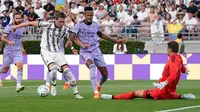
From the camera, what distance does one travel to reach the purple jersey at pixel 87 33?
62.7 feet

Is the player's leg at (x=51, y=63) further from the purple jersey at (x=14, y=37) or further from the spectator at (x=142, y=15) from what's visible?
the spectator at (x=142, y=15)

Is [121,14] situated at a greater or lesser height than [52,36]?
greater

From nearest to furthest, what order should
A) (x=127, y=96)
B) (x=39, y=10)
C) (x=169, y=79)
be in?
(x=169, y=79), (x=127, y=96), (x=39, y=10)

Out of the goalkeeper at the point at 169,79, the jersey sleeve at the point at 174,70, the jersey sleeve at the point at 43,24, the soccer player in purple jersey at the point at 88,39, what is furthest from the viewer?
the soccer player in purple jersey at the point at 88,39

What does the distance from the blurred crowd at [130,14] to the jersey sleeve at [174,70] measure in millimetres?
14830

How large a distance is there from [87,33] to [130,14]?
50.7ft

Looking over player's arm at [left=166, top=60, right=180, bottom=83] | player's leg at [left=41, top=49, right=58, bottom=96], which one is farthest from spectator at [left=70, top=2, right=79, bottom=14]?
player's arm at [left=166, top=60, right=180, bottom=83]

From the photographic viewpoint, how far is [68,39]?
64.2ft

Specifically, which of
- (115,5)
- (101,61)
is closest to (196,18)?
(115,5)

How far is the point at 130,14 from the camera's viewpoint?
3453 cm

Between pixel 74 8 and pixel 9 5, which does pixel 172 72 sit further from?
pixel 9 5

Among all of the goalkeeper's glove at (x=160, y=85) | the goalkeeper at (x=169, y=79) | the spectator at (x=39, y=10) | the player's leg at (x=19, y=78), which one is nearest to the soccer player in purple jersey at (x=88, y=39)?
the player's leg at (x=19, y=78)

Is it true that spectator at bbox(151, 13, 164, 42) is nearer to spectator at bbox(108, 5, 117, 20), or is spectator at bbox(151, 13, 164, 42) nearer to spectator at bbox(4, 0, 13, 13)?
spectator at bbox(108, 5, 117, 20)

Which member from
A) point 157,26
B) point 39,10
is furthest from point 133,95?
point 39,10
